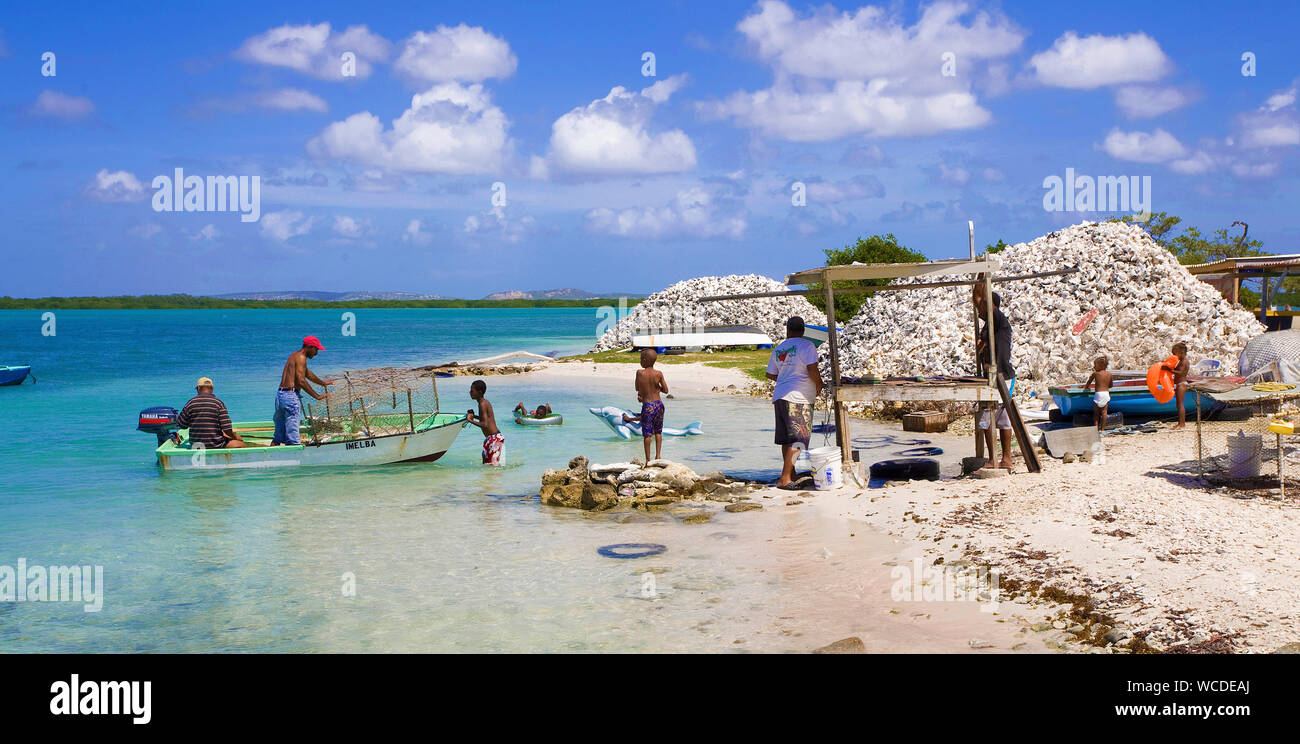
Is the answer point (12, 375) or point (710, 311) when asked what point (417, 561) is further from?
point (710, 311)

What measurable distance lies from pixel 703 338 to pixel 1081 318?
2584cm

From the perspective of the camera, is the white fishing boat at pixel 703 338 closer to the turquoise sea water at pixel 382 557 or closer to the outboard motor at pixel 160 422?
the turquoise sea water at pixel 382 557

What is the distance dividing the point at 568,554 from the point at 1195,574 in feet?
20.2

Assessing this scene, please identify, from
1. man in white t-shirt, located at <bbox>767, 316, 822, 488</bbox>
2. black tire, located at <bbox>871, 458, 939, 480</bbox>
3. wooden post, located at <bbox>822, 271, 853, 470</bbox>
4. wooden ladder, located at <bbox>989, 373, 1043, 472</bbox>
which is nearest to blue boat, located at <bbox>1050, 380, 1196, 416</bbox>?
black tire, located at <bbox>871, 458, 939, 480</bbox>

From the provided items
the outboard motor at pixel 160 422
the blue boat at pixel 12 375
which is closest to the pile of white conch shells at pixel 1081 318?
the outboard motor at pixel 160 422

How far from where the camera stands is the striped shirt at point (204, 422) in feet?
52.0

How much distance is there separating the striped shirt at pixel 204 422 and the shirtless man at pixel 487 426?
4302 mm

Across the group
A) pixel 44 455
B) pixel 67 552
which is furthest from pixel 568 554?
pixel 44 455

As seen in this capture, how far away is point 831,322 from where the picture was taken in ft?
40.1

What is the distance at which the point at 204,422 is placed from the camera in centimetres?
1590

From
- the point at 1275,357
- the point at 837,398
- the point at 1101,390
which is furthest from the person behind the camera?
the point at 1275,357

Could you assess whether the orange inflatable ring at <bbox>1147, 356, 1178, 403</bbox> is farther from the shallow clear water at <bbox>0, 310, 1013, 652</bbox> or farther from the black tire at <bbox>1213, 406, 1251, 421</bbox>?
the shallow clear water at <bbox>0, 310, 1013, 652</bbox>

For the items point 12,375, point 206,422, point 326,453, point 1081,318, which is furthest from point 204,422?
point 12,375

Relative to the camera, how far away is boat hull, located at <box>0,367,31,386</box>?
131ft
